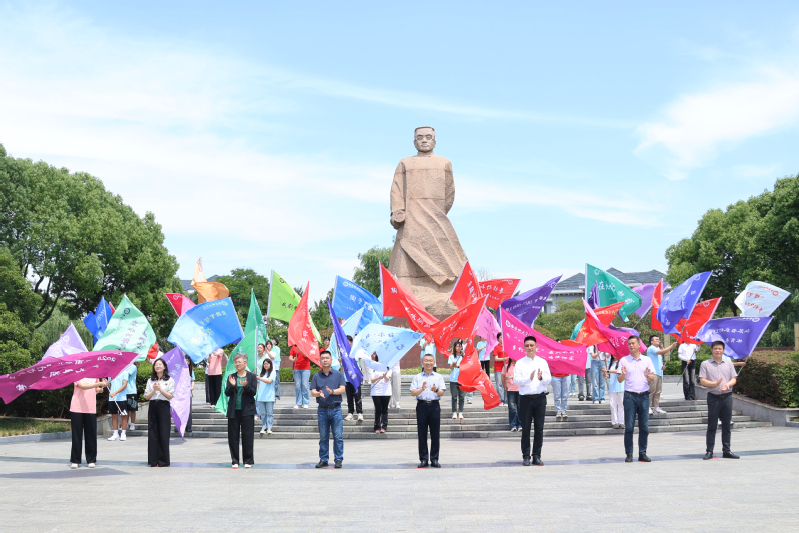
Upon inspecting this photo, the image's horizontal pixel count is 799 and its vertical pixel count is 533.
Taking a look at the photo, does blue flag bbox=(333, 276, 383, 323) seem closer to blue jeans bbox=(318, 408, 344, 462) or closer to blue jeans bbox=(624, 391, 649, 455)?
blue jeans bbox=(318, 408, 344, 462)

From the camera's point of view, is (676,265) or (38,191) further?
(676,265)

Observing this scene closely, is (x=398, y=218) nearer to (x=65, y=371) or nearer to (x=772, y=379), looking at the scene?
(x=772, y=379)

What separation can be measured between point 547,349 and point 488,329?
2.60 metres

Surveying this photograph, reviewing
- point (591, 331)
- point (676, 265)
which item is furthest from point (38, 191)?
point (676, 265)

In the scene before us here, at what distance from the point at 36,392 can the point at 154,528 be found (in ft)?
50.0

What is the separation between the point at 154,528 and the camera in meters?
7.36

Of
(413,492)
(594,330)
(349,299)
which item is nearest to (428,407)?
(413,492)

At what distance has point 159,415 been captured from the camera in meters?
12.5

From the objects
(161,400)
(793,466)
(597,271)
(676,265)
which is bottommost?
(793,466)

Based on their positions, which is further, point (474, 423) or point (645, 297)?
point (645, 297)

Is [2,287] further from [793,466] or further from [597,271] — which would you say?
[793,466]

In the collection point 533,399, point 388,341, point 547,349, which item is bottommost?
point 533,399

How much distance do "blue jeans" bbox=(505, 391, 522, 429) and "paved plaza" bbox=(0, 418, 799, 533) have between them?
5.69 ft

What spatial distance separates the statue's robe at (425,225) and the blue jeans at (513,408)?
13.7 meters
